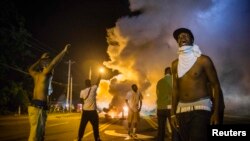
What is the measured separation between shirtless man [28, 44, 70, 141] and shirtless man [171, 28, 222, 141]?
2960 mm

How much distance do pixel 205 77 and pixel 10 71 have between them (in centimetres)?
4274

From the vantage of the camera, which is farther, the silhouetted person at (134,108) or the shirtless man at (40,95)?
the silhouetted person at (134,108)

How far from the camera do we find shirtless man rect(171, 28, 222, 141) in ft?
15.2

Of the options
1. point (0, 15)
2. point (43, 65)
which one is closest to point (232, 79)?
point (0, 15)

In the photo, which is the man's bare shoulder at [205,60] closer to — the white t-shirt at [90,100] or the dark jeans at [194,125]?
the dark jeans at [194,125]

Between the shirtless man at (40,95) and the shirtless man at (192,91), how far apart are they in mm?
2960

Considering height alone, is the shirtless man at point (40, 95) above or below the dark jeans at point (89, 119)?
above

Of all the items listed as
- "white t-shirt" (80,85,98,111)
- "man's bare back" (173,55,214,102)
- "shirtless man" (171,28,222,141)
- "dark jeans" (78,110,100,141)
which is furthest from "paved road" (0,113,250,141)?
"man's bare back" (173,55,214,102)

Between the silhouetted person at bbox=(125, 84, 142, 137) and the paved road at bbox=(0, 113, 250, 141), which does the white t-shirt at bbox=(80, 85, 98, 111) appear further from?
the silhouetted person at bbox=(125, 84, 142, 137)

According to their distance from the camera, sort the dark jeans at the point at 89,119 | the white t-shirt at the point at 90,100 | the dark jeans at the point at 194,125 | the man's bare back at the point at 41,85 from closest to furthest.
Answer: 1. the dark jeans at the point at 194,125
2. the man's bare back at the point at 41,85
3. the dark jeans at the point at 89,119
4. the white t-shirt at the point at 90,100

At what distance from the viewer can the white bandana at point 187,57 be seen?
4973 millimetres

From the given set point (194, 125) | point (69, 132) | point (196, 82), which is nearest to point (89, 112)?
point (69, 132)

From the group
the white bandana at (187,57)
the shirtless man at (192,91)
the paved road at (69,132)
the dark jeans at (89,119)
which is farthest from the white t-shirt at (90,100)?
the white bandana at (187,57)

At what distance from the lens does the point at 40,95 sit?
288 inches
